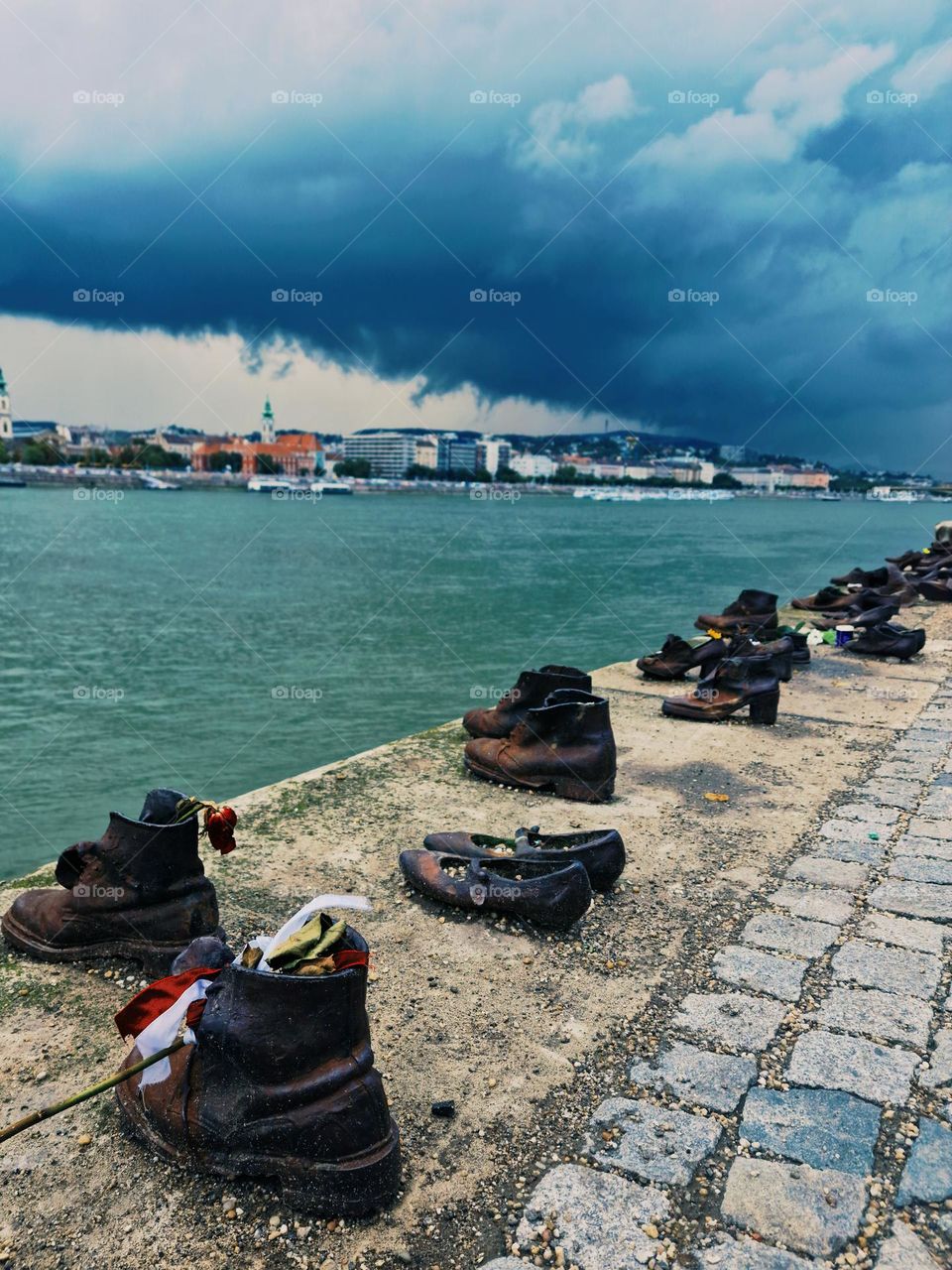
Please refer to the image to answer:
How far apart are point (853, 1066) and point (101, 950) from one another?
7.98 feet

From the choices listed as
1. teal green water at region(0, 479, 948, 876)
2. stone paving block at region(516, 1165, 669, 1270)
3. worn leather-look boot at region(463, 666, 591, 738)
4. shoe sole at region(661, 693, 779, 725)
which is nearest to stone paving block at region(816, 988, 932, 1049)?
stone paving block at region(516, 1165, 669, 1270)

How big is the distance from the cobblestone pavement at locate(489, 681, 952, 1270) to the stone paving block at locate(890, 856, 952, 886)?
19 cm

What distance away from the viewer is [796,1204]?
6.96 ft

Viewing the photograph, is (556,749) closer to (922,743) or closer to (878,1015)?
(878,1015)

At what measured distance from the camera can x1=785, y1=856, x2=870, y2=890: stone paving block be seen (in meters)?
3.89

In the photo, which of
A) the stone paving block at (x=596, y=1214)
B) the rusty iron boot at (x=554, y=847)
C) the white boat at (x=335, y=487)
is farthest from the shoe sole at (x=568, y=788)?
the white boat at (x=335, y=487)

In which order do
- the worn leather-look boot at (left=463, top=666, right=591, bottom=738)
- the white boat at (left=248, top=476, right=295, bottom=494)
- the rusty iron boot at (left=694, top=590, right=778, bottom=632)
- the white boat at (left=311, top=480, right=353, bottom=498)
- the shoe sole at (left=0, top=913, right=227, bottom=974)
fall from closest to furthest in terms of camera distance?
the shoe sole at (left=0, top=913, right=227, bottom=974), the worn leather-look boot at (left=463, top=666, right=591, bottom=738), the rusty iron boot at (left=694, top=590, right=778, bottom=632), the white boat at (left=248, top=476, right=295, bottom=494), the white boat at (left=311, top=480, right=353, bottom=498)

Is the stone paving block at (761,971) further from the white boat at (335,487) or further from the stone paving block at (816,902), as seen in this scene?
the white boat at (335,487)

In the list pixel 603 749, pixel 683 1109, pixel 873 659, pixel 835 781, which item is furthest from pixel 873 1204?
pixel 873 659

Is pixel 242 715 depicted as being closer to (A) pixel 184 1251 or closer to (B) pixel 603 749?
(B) pixel 603 749

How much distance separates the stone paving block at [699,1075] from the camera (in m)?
2.49

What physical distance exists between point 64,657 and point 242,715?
18.7 ft

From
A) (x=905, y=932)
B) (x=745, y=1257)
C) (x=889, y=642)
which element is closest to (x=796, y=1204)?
(x=745, y=1257)

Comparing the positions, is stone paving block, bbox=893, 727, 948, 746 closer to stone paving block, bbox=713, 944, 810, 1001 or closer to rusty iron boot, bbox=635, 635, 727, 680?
rusty iron boot, bbox=635, 635, 727, 680
